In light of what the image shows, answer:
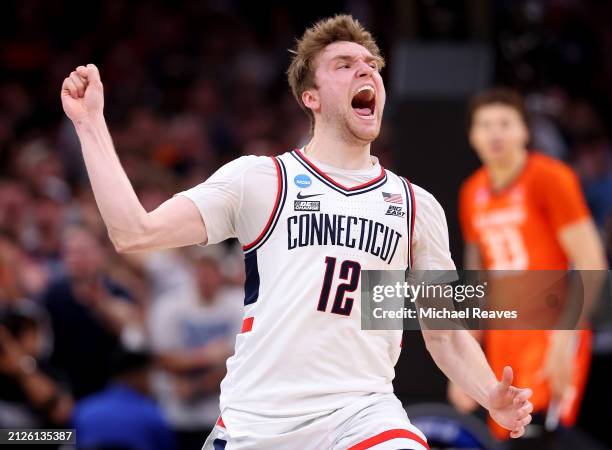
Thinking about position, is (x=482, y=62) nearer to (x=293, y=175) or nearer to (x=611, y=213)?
(x=611, y=213)

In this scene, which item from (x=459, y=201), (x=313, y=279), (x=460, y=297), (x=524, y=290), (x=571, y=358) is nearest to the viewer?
(x=313, y=279)

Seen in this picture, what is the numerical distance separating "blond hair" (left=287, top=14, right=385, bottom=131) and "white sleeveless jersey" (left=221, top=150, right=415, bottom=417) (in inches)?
22.1

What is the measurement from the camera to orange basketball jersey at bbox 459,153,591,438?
7.12 metres

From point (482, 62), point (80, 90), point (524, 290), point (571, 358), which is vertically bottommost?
point (571, 358)

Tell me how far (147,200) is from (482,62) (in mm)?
3348

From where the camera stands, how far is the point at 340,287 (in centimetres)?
429

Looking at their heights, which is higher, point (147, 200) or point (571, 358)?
point (147, 200)

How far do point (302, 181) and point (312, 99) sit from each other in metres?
0.48

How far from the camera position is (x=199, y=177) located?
38.4ft

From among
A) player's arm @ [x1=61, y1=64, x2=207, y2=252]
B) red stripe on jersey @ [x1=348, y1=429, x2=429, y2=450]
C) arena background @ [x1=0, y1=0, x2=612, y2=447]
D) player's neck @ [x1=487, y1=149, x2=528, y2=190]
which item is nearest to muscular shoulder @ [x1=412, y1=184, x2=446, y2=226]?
red stripe on jersey @ [x1=348, y1=429, x2=429, y2=450]

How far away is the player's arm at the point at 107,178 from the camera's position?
390 centimetres

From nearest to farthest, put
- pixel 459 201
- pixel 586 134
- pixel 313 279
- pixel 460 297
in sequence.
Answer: pixel 313 279 → pixel 460 297 → pixel 459 201 → pixel 586 134

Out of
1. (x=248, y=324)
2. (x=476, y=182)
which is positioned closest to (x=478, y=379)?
(x=248, y=324)

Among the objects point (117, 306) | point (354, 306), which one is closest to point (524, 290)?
point (354, 306)
